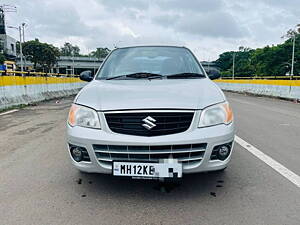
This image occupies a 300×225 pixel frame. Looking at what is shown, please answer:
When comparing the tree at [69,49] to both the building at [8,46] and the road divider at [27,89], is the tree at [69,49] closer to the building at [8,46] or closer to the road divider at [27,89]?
the building at [8,46]

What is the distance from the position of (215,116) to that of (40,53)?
225 ft

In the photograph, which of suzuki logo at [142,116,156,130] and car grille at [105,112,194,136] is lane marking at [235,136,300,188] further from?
suzuki logo at [142,116,156,130]

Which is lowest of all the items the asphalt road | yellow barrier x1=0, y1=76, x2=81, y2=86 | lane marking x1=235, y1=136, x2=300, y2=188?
the asphalt road

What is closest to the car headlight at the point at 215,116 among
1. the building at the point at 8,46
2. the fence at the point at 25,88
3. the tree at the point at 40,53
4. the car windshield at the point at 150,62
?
the car windshield at the point at 150,62

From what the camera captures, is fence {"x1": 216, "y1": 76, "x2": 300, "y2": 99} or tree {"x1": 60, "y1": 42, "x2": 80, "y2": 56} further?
tree {"x1": 60, "y1": 42, "x2": 80, "y2": 56}

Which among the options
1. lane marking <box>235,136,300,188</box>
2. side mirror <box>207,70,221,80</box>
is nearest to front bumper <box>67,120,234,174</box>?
lane marking <box>235,136,300,188</box>

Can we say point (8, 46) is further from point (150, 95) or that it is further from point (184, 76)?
point (150, 95)

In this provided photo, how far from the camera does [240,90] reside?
93.0 feet

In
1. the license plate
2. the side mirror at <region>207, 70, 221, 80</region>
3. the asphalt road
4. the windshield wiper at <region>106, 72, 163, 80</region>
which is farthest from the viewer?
the side mirror at <region>207, 70, 221, 80</region>

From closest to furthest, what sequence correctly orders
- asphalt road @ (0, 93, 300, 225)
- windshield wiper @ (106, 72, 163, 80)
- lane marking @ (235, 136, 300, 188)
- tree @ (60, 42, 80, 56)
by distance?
1. asphalt road @ (0, 93, 300, 225)
2. lane marking @ (235, 136, 300, 188)
3. windshield wiper @ (106, 72, 163, 80)
4. tree @ (60, 42, 80, 56)

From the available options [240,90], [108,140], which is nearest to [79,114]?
[108,140]

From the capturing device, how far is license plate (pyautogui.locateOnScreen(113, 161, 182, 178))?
9.05 feet

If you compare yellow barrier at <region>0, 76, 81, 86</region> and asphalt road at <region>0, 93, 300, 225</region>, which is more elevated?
yellow barrier at <region>0, 76, 81, 86</region>

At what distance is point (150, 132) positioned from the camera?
2811 millimetres
